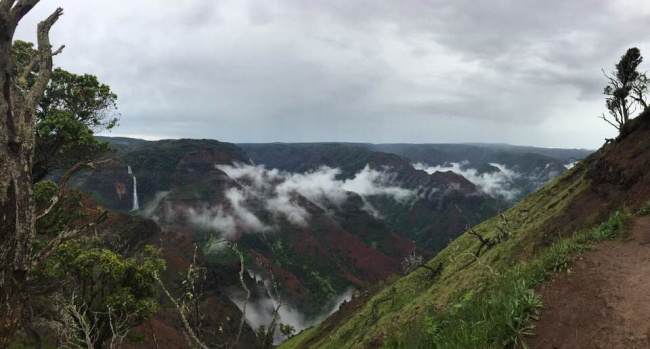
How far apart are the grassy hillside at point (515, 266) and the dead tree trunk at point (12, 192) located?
829cm

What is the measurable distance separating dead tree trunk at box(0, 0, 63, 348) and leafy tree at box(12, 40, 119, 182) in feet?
50.6

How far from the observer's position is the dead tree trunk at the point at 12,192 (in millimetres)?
5824

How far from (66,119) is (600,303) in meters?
24.0

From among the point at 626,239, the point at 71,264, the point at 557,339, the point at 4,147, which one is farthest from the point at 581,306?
the point at 71,264

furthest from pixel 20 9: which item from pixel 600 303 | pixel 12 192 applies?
pixel 600 303

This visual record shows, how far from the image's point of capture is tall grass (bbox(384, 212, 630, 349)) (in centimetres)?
699

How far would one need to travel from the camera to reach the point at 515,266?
10695 mm

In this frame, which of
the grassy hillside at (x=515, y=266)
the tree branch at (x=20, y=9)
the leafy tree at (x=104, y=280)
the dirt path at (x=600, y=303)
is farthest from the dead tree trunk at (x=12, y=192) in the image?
the leafy tree at (x=104, y=280)

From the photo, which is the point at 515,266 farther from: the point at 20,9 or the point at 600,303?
the point at 20,9

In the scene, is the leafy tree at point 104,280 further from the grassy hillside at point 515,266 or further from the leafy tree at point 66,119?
the grassy hillside at point 515,266

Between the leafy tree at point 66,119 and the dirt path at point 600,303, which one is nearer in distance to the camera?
the dirt path at point 600,303

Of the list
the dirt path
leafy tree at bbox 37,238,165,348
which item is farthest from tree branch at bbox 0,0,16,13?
leafy tree at bbox 37,238,165,348

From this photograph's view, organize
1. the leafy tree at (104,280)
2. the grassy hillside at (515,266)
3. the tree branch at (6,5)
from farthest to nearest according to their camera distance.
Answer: the leafy tree at (104,280), the grassy hillside at (515,266), the tree branch at (6,5)

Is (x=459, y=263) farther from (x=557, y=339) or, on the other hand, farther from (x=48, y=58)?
A: (x=48, y=58)
